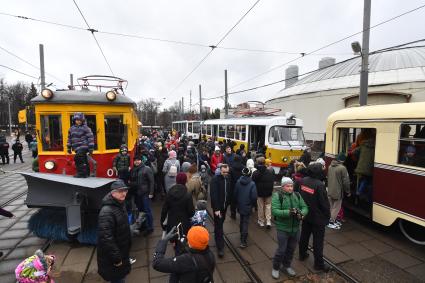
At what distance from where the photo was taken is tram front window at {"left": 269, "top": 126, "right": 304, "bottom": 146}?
37.2 feet

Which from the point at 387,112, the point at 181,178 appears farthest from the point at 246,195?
the point at 387,112

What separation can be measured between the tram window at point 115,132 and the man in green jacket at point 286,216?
14.4ft

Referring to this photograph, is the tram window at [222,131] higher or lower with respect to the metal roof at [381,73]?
lower

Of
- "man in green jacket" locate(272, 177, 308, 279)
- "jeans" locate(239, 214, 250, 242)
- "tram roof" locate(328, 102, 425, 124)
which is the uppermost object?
"tram roof" locate(328, 102, 425, 124)

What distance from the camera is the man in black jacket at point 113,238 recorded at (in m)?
2.82

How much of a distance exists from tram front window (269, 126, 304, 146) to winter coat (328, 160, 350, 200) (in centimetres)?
533

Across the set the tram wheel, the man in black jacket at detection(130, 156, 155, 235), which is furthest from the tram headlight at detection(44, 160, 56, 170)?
the tram wheel

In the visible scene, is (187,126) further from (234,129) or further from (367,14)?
(367,14)

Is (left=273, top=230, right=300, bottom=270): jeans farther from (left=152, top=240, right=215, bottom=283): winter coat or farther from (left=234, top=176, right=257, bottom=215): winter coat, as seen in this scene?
(left=152, top=240, right=215, bottom=283): winter coat

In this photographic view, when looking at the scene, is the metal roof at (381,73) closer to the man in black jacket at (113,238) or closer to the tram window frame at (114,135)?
the tram window frame at (114,135)

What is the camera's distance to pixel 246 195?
493 cm

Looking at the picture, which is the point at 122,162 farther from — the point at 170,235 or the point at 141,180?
the point at 170,235

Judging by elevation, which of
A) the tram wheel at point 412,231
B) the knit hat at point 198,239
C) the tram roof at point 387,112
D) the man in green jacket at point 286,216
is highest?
the tram roof at point 387,112

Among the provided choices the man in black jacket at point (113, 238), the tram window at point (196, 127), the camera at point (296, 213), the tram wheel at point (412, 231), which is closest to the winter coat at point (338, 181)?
the tram wheel at point (412, 231)
